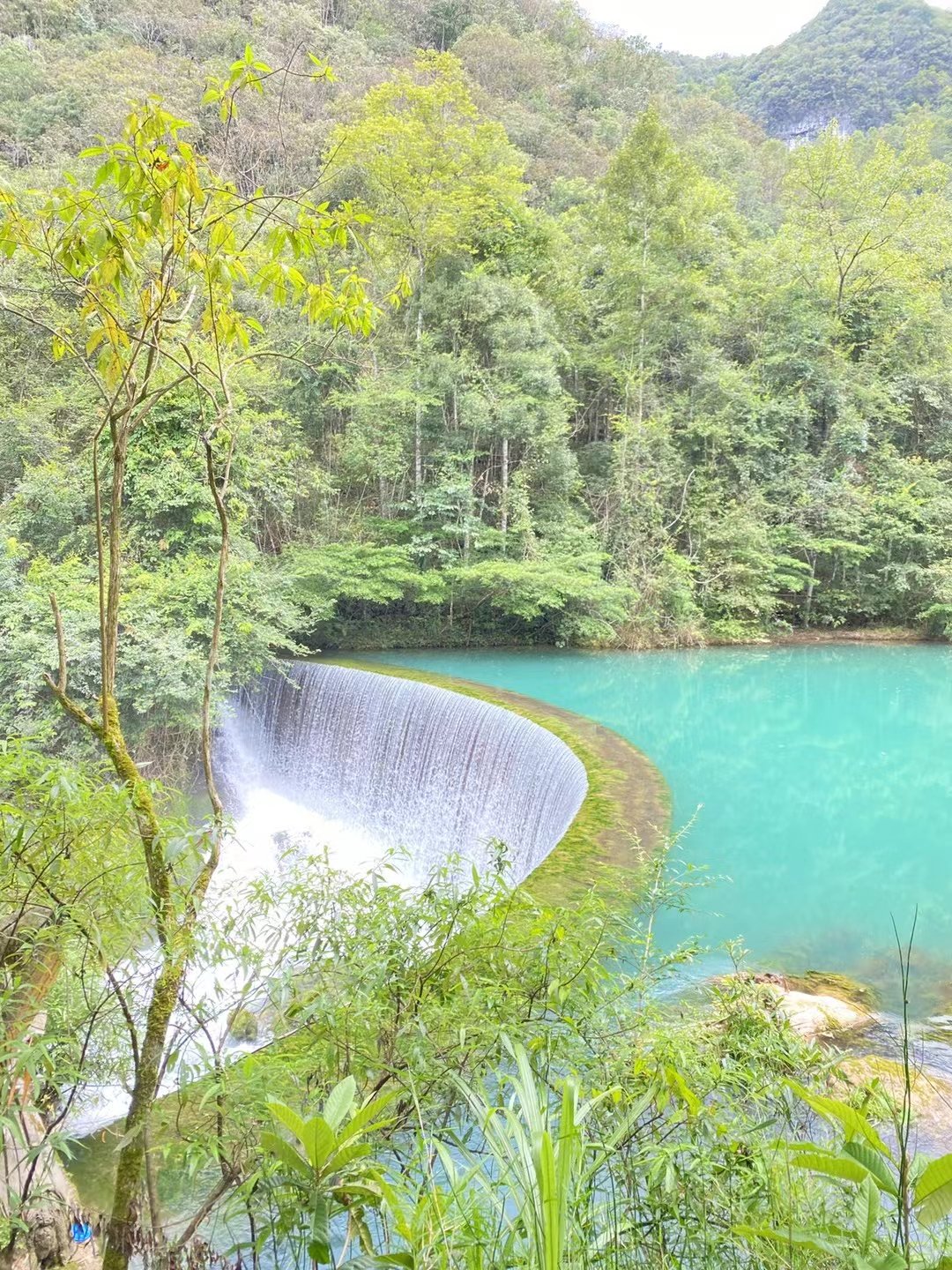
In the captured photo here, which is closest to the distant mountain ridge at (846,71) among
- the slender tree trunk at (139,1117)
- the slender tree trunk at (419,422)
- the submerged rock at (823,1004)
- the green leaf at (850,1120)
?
the slender tree trunk at (419,422)

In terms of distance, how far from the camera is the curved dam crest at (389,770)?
5898 millimetres

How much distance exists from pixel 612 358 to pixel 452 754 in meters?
8.00

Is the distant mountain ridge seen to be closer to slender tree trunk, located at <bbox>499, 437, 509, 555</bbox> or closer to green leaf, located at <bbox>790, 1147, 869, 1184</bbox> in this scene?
slender tree trunk, located at <bbox>499, 437, 509, 555</bbox>

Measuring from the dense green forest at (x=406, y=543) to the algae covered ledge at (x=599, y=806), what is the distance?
285 mm

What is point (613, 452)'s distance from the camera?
38.7 feet

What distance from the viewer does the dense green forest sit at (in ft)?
3.79

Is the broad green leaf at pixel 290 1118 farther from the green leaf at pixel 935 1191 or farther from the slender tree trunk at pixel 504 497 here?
the slender tree trunk at pixel 504 497

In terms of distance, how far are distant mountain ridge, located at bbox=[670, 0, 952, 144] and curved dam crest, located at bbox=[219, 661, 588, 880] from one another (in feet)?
109

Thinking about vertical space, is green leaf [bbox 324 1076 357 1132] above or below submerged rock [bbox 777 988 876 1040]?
above

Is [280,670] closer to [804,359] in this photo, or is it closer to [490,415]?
[490,415]

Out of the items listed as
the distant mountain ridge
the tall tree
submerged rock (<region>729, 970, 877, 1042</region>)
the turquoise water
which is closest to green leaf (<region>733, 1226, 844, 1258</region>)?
the tall tree

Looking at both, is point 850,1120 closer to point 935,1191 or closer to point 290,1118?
point 935,1191

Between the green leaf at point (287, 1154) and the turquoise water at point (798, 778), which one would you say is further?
the turquoise water at point (798, 778)

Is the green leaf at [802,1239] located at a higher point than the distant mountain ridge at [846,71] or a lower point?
lower
